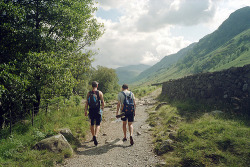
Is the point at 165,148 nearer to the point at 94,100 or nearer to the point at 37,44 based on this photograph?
the point at 94,100

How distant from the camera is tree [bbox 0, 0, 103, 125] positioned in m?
8.04

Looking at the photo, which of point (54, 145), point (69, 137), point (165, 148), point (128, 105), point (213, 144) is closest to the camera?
point (213, 144)

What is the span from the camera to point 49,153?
18.4ft

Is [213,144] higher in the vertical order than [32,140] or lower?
lower

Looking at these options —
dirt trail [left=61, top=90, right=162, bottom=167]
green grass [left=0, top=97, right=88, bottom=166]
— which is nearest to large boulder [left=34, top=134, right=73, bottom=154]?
green grass [left=0, top=97, right=88, bottom=166]

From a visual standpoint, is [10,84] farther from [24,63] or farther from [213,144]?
[213,144]

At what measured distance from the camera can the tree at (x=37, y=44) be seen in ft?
26.4

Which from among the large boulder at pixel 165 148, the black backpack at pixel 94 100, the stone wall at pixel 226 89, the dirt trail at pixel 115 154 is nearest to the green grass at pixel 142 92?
the stone wall at pixel 226 89

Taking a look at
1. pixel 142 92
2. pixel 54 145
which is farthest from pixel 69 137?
pixel 142 92

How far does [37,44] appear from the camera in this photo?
9.52 metres

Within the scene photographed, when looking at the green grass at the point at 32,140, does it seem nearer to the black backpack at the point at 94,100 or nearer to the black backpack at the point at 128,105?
the black backpack at the point at 94,100

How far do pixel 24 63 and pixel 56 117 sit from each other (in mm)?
3658

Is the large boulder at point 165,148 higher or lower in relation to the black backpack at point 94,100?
lower

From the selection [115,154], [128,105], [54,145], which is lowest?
[115,154]
